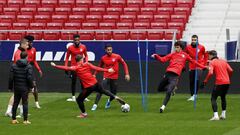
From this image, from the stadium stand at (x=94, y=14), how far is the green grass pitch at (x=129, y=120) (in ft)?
31.2

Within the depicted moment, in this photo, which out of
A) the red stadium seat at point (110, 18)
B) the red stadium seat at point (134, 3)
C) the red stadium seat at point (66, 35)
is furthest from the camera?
the red stadium seat at point (134, 3)

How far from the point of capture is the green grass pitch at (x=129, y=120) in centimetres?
2131

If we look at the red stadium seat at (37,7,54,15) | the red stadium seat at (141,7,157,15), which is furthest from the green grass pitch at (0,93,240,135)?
the red stadium seat at (37,7,54,15)

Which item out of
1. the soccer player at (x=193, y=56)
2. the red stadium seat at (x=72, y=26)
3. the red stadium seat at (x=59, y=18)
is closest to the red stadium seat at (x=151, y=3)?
the red stadium seat at (x=72, y=26)

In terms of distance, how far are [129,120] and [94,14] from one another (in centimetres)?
1893

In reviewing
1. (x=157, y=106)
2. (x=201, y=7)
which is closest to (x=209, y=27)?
(x=201, y=7)

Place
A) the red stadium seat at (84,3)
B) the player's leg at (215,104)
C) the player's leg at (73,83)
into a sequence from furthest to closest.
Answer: the red stadium seat at (84,3)
the player's leg at (73,83)
the player's leg at (215,104)

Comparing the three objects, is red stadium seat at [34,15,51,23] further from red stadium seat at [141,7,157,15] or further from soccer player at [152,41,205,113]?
soccer player at [152,41,205,113]

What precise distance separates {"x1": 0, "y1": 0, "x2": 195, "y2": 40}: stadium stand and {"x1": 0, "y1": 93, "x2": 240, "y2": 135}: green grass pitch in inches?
374

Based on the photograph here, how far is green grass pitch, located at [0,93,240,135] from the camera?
21.3 meters

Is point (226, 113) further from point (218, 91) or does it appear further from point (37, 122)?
point (37, 122)

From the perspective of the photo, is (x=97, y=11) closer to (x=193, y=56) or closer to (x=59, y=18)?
(x=59, y=18)

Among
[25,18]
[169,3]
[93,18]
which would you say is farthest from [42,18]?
[169,3]

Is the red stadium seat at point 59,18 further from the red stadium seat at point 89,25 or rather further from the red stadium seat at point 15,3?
the red stadium seat at point 15,3
